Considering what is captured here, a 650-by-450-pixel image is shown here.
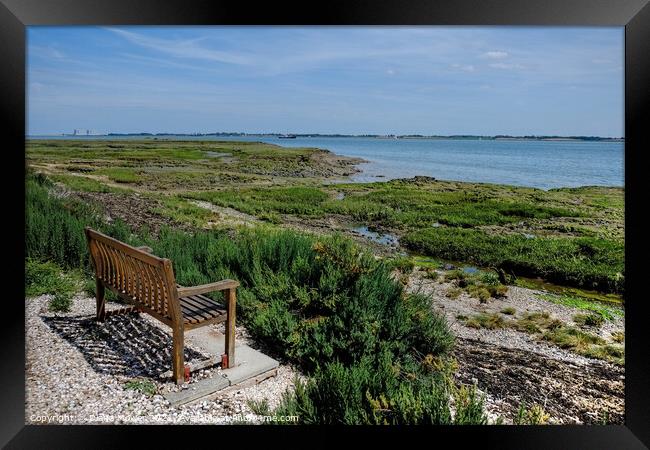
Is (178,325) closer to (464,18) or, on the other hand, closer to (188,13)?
(188,13)

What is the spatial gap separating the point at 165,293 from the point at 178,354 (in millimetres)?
392

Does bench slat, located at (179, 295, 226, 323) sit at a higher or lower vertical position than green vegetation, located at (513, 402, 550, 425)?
higher

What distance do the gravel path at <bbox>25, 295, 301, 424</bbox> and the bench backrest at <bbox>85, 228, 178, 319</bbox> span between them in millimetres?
426

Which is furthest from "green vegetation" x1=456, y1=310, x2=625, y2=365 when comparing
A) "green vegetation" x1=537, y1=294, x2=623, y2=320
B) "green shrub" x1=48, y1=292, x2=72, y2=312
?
"green shrub" x1=48, y1=292, x2=72, y2=312

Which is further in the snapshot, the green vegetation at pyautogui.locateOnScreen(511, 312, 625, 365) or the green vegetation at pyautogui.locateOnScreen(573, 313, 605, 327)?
the green vegetation at pyautogui.locateOnScreen(573, 313, 605, 327)

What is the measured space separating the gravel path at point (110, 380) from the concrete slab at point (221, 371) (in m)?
0.05

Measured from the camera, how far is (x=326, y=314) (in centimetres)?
444

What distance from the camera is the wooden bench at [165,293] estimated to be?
3037mm

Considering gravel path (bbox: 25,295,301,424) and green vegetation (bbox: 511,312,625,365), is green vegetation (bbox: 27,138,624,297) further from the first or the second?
gravel path (bbox: 25,295,301,424)

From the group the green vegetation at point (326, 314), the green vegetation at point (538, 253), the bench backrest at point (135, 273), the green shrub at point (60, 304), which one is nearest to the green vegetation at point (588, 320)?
the green vegetation at point (538, 253)

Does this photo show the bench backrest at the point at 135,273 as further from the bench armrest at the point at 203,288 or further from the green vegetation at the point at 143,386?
the green vegetation at the point at 143,386

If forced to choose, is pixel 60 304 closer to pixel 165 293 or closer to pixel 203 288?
pixel 165 293

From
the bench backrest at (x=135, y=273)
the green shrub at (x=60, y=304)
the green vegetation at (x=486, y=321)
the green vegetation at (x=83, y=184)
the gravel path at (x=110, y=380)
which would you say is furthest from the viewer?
the green vegetation at (x=83, y=184)

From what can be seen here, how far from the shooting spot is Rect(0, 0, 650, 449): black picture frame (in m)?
3.21
